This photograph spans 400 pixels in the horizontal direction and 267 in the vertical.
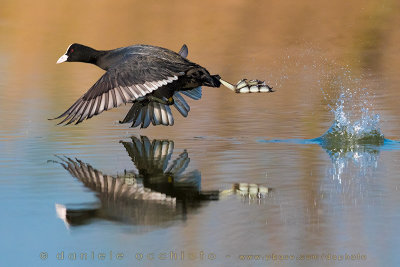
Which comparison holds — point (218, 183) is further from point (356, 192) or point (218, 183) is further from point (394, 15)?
point (394, 15)

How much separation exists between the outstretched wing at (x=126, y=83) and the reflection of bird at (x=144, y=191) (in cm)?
60

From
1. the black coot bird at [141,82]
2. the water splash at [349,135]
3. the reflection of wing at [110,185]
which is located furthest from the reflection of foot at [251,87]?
the reflection of wing at [110,185]

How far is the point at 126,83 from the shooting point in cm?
953

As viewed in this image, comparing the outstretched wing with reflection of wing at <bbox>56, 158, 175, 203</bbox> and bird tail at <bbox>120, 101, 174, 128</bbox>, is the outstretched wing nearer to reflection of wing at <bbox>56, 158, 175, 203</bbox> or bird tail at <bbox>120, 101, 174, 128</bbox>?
reflection of wing at <bbox>56, 158, 175, 203</bbox>

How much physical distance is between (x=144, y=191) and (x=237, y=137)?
10.9ft

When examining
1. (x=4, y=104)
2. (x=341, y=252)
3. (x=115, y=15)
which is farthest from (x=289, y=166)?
(x=115, y=15)

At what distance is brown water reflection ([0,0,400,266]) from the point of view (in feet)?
19.1

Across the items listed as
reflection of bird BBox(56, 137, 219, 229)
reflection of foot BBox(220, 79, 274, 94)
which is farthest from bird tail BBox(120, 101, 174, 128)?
reflection of bird BBox(56, 137, 219, 229)

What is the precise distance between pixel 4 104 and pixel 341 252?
32.4ft

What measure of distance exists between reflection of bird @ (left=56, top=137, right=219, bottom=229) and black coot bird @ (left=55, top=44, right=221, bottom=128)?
647 millimetres

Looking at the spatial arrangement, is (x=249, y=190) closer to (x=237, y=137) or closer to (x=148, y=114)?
(x=237, y=137)

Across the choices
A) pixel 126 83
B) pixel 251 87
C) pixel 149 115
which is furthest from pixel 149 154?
pixel 251 87

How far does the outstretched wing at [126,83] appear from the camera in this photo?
30.2 feet

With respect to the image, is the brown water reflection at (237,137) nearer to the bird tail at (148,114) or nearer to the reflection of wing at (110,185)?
the reflection of wing at (110,185)
